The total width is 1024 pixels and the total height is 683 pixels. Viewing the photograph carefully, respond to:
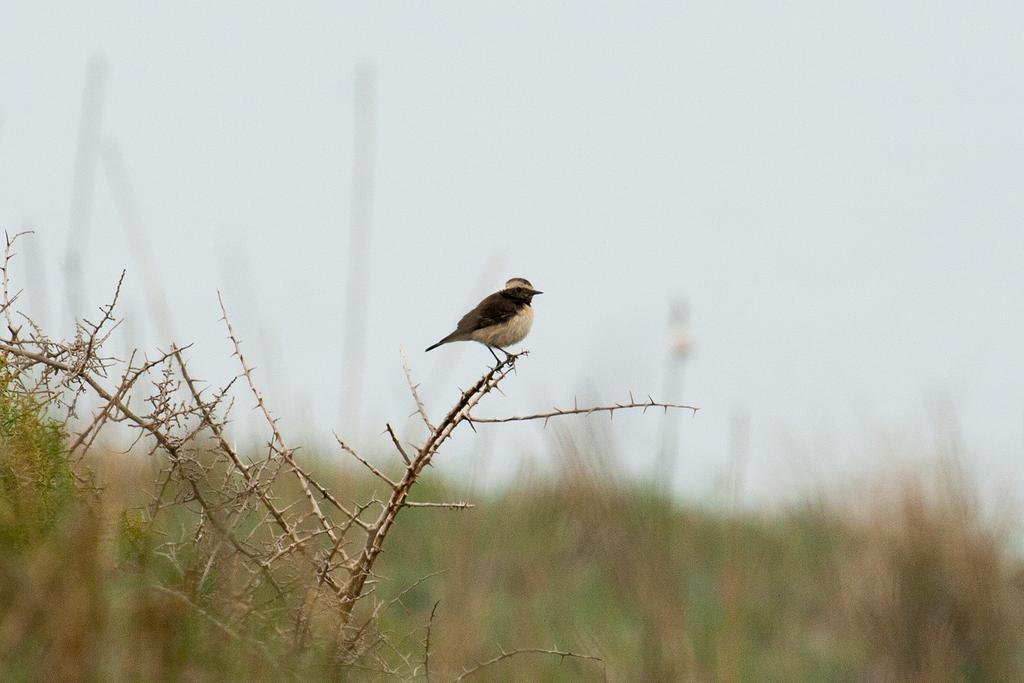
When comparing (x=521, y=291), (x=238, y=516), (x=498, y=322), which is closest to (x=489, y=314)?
(x=498, y=322)

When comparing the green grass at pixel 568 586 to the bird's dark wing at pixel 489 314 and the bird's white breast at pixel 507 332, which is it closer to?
the bird's white breast at pixel 507 332

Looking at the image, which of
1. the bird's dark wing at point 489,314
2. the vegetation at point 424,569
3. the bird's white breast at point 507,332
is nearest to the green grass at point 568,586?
the vegetation at point 424,569

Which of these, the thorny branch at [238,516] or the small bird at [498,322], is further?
the small bird at [498,322]

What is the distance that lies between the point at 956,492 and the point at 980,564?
1.86 ft

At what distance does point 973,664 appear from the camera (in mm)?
9469

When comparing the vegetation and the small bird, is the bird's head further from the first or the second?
the vegetation

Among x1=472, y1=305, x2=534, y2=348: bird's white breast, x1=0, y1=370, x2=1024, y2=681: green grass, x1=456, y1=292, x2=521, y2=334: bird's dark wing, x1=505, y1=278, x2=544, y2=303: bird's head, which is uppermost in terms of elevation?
x1=505, y1=278, x2=544, y2=303: bird's head

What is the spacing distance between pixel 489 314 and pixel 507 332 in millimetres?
161

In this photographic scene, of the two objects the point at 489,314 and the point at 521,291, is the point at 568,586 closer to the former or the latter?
the point at 521,291

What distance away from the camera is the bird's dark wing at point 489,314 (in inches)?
242

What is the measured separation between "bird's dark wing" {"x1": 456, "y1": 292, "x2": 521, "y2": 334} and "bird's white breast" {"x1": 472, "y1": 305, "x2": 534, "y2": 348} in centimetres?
3

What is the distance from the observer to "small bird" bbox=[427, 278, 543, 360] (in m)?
6.11

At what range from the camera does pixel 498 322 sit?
20.1ft

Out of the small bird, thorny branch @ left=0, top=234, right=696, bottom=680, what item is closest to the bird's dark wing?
the small bird
